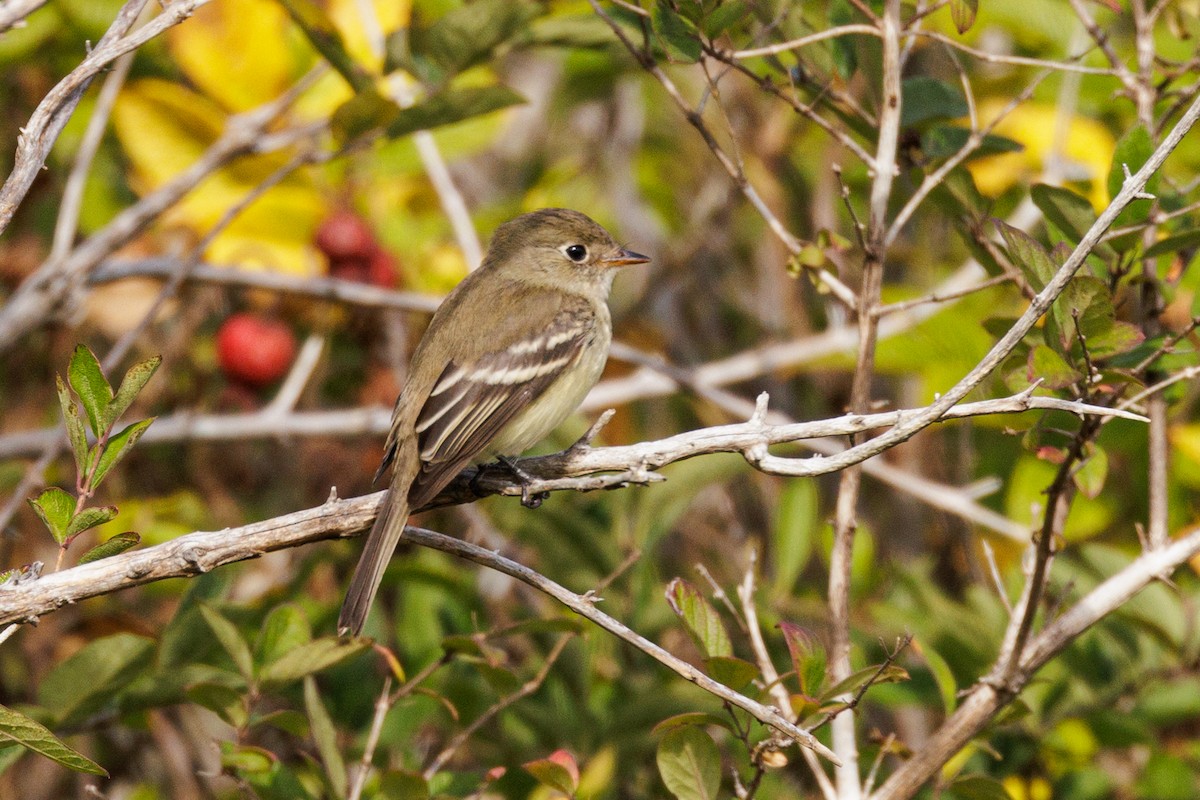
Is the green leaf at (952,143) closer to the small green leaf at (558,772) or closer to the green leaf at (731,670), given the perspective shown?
the green leaf at (731,670)

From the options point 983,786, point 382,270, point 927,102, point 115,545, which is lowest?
point 983,786

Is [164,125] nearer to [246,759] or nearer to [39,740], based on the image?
[246,759]

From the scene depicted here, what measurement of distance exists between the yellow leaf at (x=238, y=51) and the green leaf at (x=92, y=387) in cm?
255

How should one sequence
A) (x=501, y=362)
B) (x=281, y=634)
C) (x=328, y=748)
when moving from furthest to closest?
(x=501, y=362) → (x=281, y=634) → (x=328, y=748)

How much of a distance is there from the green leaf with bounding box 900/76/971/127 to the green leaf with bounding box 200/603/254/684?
2117 millimetres

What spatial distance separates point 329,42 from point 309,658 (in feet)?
6.46

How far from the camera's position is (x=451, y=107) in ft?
13.1

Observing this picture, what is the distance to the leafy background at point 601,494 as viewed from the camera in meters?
3.30

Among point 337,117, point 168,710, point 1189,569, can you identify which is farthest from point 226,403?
point 1189,569

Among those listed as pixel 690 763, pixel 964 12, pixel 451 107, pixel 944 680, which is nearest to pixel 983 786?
pixel 944 680

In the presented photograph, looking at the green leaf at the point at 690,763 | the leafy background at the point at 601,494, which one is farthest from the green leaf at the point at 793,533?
the green leaf at the point at 690,763

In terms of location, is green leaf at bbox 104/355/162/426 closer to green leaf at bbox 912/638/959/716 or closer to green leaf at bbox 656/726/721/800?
green leaf at bbox 656/726/721/800

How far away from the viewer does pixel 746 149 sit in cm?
591

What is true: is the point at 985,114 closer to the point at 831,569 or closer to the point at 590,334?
the point at 590,334
